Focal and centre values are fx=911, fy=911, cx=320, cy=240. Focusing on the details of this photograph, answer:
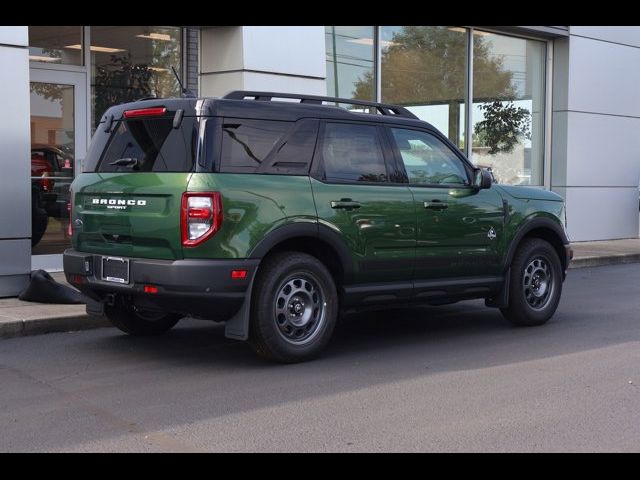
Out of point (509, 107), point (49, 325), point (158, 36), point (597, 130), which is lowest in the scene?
point (49, 325)

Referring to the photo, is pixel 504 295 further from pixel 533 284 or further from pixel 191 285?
pixel 191 285

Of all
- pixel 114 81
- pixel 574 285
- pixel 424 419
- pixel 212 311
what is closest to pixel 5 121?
pixel 114 81

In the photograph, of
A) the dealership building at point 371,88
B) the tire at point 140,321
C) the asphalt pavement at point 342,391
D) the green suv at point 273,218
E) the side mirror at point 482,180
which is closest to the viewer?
the asphalt pavement at point 342,391

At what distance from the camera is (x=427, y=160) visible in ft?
26.2

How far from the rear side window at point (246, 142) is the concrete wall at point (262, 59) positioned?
17.7 ft

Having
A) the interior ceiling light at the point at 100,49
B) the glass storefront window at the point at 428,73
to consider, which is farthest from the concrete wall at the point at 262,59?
the glass storefront window at the point at 428,73

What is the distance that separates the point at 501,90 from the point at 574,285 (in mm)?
6278

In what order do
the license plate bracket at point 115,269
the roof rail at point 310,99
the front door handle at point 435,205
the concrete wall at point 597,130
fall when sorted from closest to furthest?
the license plate bracket at point 115,269 < the roof rail at point 310,99 < the front door handle at point 435,205 < the concrete wall at point 597,130

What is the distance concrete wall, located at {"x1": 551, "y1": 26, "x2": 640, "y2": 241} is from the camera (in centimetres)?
1773

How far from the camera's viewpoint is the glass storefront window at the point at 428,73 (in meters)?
15.6

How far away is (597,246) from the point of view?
56.4 feet

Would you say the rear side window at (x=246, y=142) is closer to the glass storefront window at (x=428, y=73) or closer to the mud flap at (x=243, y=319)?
the mud flap at (x=243, y=319)

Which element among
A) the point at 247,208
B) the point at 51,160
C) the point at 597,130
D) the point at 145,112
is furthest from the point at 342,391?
the point at 597,130

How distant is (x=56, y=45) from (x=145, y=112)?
567 centimetres
